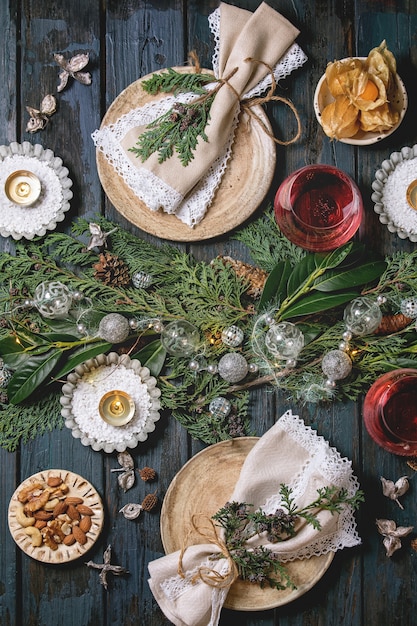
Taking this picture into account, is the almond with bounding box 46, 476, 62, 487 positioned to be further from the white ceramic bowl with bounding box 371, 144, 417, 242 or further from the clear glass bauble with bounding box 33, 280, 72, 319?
the white ceramic bowl with bounding box 371, 144, 417, 242

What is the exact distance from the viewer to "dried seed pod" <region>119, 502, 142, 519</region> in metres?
1.36

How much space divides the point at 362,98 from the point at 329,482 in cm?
78

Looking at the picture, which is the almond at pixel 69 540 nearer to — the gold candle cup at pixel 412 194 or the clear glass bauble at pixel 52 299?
the clear glass bauble at pixel 52 299

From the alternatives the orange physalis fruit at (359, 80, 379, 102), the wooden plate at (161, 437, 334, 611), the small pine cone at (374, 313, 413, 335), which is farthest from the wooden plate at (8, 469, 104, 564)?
the orange physalis fruit at (359, 80, 379, 102)

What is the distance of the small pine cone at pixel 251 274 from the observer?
1359mm

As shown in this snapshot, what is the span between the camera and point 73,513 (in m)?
1.32

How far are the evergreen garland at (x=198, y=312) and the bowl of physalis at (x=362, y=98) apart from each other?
0.24m

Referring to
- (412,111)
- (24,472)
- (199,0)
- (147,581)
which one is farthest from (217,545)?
(199,0)

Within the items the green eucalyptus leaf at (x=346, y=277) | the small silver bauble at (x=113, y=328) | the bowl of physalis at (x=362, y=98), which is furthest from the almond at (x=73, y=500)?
the bowl of physalis at (x=362, y=98)

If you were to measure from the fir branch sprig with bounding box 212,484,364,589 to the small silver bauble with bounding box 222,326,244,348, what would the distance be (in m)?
0.30

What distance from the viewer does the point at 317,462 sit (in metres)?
1.30

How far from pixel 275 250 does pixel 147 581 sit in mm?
766

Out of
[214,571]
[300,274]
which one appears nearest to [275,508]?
[214,571]

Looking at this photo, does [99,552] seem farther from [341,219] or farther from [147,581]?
[341,219]
